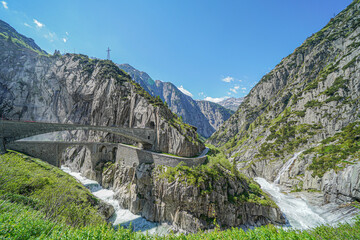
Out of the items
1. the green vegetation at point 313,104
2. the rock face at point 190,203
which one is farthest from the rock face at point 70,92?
the green vegetation at point 313,104

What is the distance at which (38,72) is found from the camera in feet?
214

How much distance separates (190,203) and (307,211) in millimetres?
25314

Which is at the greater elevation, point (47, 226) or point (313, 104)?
point (313, 104)

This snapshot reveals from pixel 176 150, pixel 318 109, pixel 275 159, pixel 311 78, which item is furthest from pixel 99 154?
pixel 311 78

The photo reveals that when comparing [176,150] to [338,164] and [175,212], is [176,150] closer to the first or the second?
[175,212]

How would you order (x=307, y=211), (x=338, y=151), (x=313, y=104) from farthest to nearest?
(x=313, y=104)
(x=338, y=151)
(x=307, y=211)

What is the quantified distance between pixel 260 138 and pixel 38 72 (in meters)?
113

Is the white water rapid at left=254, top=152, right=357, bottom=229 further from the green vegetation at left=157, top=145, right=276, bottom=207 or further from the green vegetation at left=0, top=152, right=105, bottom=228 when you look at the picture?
the green vegetation at left=0, top=152, right=105, bottom=228

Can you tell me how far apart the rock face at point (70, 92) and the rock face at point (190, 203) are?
1725 centimetres

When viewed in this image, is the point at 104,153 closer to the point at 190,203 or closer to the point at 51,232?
the point at 190,203

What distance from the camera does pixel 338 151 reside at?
32938 mm

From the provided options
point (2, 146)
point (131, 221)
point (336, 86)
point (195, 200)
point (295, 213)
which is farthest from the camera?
point (336, 86)

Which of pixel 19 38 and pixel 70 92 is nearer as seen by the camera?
pixel 70 92

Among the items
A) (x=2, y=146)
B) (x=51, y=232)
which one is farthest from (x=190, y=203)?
(x=2, y=146)
